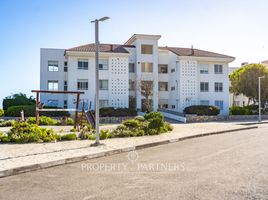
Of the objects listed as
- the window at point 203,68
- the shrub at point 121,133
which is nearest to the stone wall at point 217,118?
the window at point 203,68

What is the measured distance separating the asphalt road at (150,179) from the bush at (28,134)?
16.4ft

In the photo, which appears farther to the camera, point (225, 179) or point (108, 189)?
→ point (225, 179)

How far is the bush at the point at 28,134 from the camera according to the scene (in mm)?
14047

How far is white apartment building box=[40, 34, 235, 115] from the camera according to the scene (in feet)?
124

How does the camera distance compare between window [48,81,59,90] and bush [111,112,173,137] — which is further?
window [48,81,59,90]

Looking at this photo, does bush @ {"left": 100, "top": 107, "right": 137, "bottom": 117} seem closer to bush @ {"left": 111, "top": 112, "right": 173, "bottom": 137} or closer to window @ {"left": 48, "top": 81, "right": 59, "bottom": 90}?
window @ {"left": 48, "top": 81, "right": 59, "bottom": 90}

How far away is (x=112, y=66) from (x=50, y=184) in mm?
31869

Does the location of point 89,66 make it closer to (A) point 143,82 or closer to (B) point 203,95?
(A) point 143,82

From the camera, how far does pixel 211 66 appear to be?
42.4 meters

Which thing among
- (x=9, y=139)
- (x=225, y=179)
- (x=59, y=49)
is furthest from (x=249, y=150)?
(x=59, y=49)

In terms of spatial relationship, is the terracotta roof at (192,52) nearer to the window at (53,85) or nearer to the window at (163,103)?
the window at (163,103)

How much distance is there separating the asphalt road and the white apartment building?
27968mm

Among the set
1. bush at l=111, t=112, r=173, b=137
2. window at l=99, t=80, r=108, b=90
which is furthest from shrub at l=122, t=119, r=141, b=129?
window at l=99, t=80, r=108, b=90

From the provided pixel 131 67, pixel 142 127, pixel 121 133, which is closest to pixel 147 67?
pixel 131 67
